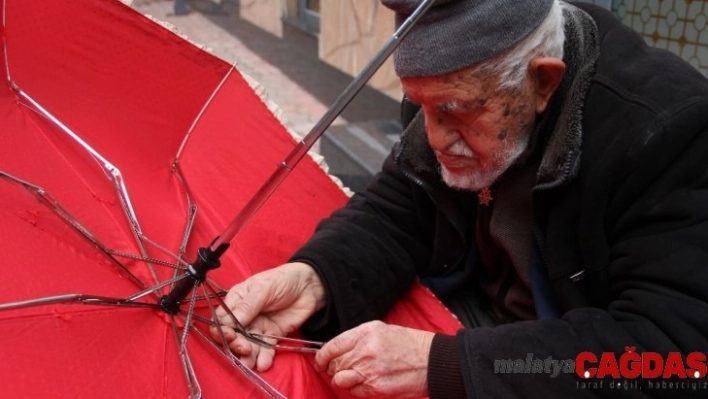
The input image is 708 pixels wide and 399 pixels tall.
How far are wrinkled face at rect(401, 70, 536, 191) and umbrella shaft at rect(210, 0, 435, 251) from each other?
0.21m

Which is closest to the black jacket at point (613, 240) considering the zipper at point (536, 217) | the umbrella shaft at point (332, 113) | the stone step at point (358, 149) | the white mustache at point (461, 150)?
the zipper at point (536, 217)

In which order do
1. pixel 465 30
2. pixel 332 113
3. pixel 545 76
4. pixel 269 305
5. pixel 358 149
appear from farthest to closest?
pixel 358 149 → pixel 269 305 → pixel 545 76 → pixel 465 30 → pixel 332 113

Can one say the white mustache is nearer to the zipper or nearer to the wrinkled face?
the wrinkled face

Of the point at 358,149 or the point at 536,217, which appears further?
the point at 358,149

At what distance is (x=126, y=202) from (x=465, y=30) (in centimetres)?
79

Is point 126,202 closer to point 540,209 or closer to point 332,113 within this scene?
point 332,113

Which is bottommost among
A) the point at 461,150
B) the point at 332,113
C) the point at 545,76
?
the point at 461,150

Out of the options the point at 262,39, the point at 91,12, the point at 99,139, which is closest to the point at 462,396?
the point at 99,139

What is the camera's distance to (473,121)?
5.53 feet

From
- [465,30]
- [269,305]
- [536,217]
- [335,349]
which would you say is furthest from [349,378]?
[465,30]

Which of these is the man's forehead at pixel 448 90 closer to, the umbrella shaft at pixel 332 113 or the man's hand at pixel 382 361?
the umbrella shaft at pixel 332 113

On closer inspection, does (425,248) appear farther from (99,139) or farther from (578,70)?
(99,139)

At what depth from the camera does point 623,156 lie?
1586 millimetres

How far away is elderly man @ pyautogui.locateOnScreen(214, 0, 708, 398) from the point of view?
1510mm
